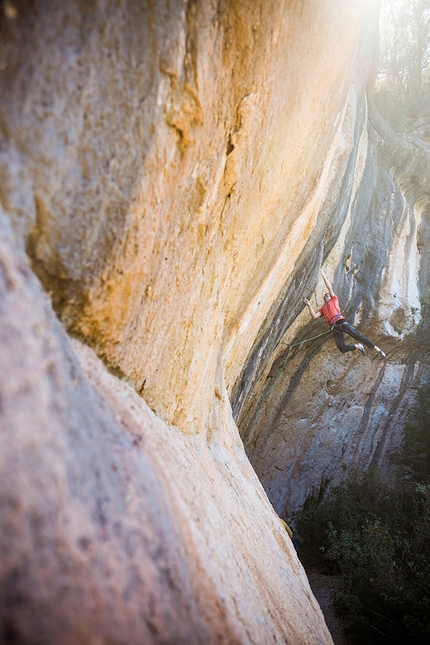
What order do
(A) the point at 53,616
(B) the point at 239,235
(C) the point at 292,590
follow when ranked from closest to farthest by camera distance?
(A) the point at 53,616
(C) the point at 292,590
(B) the point at 239,235

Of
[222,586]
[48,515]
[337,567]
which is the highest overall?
[48,515]

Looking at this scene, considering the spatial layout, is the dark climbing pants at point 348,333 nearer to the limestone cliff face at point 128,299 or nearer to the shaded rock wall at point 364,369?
the shaded rock wall at point 364,369

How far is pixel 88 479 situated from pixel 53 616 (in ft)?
0.99

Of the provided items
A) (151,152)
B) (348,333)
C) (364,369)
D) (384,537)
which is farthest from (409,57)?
(151,152)

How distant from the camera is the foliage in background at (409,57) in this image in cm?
1238

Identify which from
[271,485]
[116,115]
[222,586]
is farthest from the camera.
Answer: [271,485]

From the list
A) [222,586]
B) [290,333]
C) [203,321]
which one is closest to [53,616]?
[222,586]

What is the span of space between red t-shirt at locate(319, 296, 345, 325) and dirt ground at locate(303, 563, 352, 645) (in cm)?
604

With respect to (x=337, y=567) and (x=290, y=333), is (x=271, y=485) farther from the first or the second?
(x=290, y=333)

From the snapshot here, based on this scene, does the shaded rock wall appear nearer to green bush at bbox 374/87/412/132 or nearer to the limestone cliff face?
green bush at bbox 374/87/412/132

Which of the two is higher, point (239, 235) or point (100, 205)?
point (239, 235)

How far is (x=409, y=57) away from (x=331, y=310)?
10.4m

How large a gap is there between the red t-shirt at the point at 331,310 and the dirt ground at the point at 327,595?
6038 mm

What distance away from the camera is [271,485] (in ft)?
35.2
